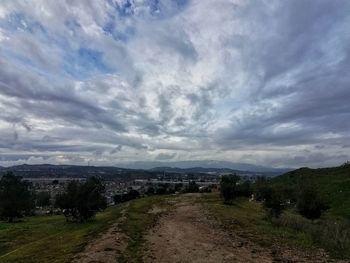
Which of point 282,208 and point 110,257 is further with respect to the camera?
point 282,208

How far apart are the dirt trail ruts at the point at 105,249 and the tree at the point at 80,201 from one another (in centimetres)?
2249

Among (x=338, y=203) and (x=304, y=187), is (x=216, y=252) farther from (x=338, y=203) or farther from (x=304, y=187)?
(x=338, y=203)

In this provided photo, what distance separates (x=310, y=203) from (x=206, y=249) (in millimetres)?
17206

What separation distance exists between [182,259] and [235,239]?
796cm

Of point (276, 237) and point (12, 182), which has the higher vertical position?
point (12, 182)

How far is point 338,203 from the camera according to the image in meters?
57.8

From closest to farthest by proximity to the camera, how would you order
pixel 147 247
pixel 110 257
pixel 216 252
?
pixel 110 257
pixel 216 252
pixel 147 247

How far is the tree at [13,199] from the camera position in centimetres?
7725

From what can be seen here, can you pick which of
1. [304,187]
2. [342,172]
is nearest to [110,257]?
[304,187]

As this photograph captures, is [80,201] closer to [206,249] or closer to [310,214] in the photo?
[310,214]

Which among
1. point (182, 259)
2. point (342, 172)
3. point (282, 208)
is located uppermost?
point (342, 172)

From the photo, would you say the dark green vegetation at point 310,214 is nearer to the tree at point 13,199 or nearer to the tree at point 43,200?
the tree at point 13,199

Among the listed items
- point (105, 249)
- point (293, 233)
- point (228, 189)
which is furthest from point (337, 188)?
point (105, 249)

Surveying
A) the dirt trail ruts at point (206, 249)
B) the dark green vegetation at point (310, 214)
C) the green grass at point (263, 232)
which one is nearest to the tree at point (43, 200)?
the dark green vegetation at point (310, 214)
